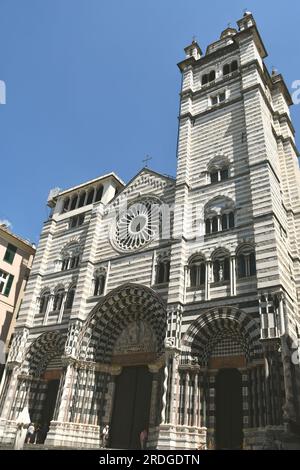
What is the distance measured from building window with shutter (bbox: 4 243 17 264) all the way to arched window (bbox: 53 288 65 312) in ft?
21.8

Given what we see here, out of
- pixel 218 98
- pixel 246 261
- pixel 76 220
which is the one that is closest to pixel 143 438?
pixel 246 261

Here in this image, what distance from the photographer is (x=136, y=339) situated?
20953mm

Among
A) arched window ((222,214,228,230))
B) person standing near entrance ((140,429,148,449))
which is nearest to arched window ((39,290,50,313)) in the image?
person standing near entrance ((140,429,148,449))

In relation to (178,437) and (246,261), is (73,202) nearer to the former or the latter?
(246,261)

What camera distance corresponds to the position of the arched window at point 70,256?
1030 inches

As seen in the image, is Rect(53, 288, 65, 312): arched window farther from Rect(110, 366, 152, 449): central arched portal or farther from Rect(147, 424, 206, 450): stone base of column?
Rect(147, 424, 206, 450): stone base of column

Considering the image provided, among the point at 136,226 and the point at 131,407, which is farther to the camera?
the point at 136,226

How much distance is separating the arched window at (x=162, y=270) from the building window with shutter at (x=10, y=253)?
13911 mm

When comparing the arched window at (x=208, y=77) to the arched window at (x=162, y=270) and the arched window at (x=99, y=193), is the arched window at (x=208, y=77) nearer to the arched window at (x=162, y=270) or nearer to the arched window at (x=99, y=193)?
the arched window at (x=99, y=193)

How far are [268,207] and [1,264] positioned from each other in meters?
20.0

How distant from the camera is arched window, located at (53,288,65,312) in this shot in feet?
81.0

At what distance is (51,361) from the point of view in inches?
927

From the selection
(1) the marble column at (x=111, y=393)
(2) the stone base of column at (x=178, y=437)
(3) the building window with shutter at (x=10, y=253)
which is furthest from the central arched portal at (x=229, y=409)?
(3) the building window with shutter at (x=10, y=253)

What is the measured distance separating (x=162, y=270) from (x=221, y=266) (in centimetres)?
363
